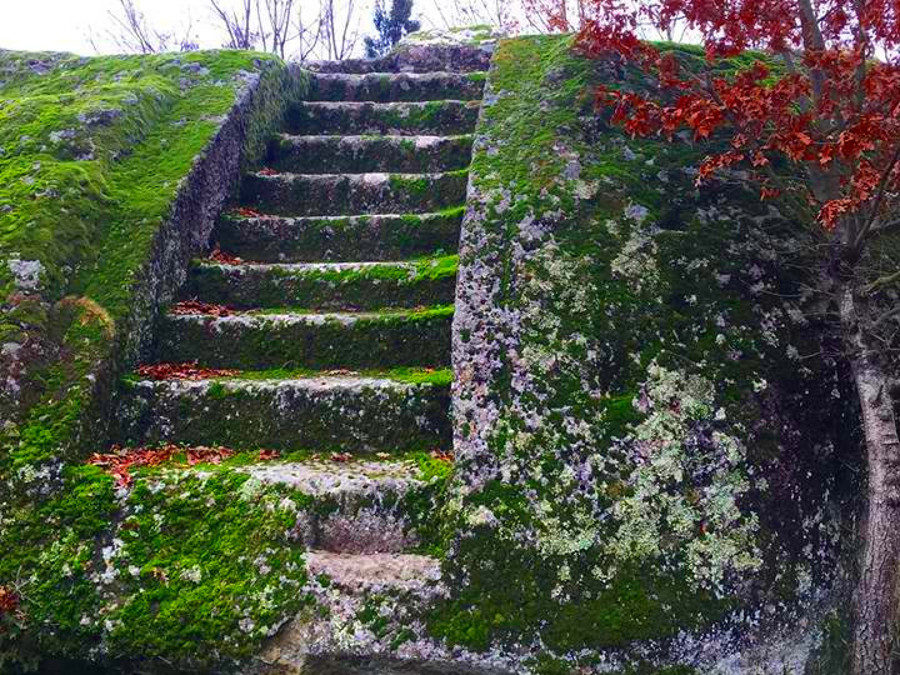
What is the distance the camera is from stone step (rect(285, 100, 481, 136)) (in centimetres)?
734

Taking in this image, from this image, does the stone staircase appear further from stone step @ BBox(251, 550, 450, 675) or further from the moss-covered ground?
the moss-covered ground

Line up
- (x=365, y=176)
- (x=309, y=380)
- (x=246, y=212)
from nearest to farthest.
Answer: (x=309, y=380) → (x=246, y=212) → (x=365, y=176)

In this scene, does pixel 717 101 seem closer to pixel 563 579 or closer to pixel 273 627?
pixel 563 579

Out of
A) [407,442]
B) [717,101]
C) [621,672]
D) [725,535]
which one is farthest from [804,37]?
[621,672]

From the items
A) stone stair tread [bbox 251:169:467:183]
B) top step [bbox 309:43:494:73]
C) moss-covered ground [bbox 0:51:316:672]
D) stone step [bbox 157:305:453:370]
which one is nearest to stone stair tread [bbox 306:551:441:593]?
moss-covered ground [bbox 0:51:316:672]

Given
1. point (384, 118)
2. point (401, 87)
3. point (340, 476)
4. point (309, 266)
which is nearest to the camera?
point (340, 476)

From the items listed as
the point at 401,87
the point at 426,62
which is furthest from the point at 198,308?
the point at 426,62

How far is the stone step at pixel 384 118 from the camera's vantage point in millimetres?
7336

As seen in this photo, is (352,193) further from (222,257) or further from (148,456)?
(148,456)

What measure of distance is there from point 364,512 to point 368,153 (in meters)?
4.35

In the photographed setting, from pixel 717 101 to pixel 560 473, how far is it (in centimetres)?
254

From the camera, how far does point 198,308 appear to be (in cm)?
529

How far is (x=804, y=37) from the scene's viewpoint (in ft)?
13.5

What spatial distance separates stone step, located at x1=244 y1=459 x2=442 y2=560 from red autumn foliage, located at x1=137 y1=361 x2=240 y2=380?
1232 mm
